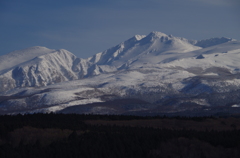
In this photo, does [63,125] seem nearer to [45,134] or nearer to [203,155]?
[45,134]

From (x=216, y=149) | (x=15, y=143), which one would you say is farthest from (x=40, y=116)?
(x=216, y=149)

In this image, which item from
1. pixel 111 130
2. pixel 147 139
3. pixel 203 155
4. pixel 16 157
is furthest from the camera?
pixel 111 130

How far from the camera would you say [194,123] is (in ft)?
235

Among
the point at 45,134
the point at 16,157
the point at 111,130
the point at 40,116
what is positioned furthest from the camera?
the point at 40,116

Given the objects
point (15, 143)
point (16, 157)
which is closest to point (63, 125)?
point (15, 143)

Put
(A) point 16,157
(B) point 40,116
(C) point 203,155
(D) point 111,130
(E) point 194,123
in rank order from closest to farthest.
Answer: (A) point 16,157 < (C) point 203,155 < (D) point 111,130 < (E) point 194,123 < (B) point 40,116

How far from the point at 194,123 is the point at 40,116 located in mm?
25497

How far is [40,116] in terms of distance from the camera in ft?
253

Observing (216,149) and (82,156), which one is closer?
(82,156)

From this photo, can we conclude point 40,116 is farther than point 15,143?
Yes

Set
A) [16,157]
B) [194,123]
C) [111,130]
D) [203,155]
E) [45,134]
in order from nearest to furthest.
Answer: [16,157]
[203,155]
[45,134]
[111,130]
[194,123]

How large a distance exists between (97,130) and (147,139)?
35.0 feet

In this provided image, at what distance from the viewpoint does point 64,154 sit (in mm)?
44594

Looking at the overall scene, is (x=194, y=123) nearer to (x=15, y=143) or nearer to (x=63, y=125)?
(x=63, y=125)
